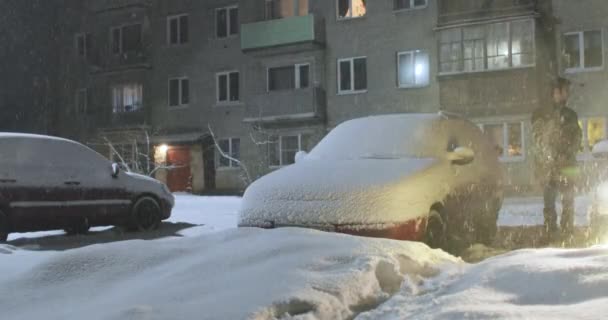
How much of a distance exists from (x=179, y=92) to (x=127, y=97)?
3354 millimetres

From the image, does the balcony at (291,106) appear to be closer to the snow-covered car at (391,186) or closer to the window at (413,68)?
the window at (413,68)

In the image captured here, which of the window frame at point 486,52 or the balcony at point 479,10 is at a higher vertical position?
the balcony at point 479,10

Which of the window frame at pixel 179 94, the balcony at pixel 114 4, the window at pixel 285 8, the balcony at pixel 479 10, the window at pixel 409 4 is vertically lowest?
the window frame at pixel 179 94

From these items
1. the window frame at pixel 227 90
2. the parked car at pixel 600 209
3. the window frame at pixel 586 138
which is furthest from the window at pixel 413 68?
the parked car at pixel 600 209

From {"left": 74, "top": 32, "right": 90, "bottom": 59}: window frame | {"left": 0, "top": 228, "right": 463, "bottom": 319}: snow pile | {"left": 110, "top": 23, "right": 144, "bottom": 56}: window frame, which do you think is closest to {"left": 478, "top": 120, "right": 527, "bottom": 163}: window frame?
{"left": 110, "top": 23, "right": 144, "bottom": 56}: window frame

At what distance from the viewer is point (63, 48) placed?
37219 millimetres

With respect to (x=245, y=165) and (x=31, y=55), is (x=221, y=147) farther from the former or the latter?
(x=31, y=55)

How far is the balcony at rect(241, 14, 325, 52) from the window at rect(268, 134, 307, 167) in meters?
→ 3.98

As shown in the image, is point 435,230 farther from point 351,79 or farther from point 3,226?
point 351,79

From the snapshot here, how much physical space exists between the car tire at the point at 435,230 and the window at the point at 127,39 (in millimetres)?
28485

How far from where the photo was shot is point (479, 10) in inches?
973

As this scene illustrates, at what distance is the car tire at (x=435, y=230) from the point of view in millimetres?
7137

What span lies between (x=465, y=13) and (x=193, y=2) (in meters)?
13.7

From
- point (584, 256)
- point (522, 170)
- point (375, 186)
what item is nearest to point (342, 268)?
point (584, 256)
